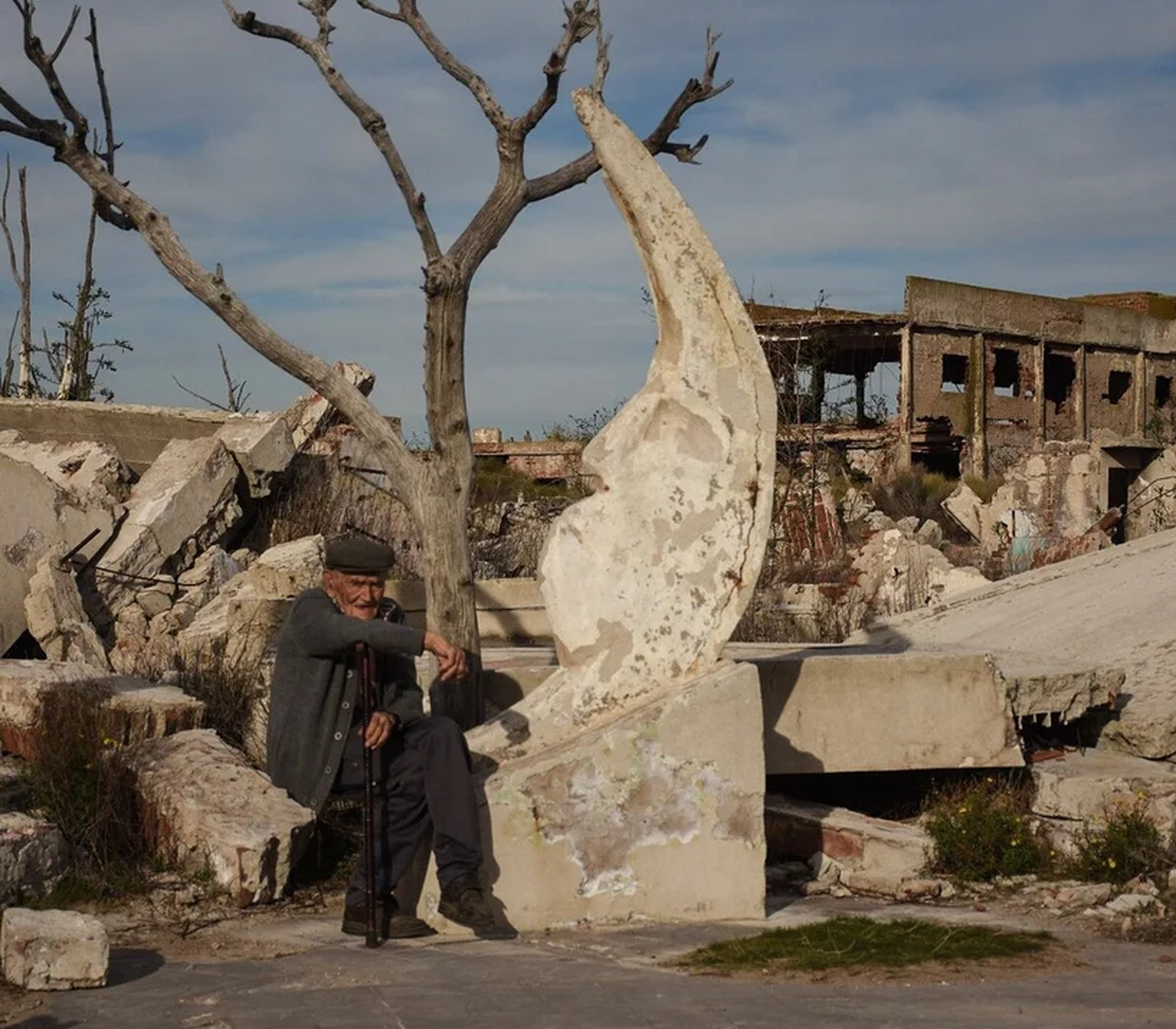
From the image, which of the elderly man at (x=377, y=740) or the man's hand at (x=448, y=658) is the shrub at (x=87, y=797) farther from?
the man's hand at (x=448, y=658)

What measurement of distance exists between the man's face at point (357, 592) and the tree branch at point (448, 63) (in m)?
3.70

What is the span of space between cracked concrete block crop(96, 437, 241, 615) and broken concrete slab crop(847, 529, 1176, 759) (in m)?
5.22

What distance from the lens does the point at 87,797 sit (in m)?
6.66

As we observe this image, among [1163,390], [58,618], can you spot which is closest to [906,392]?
[1163,390]

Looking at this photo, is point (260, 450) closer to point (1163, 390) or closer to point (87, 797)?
point (87, 797)

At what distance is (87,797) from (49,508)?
5461 millimetres

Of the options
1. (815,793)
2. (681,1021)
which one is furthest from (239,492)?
(681,1021)

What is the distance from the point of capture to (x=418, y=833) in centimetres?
570

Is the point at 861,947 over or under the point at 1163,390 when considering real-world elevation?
under

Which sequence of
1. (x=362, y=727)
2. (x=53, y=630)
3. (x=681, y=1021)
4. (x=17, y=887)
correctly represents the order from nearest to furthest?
(x=681, y=1021)
(x=362, y=727)
(x=17, y=887)
(x=53, y=630)

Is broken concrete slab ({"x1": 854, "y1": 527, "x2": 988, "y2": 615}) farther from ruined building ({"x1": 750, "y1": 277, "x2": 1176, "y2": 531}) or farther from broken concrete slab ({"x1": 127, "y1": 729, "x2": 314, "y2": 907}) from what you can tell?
broken concrete slab ({"x1": 127, "y1": 729, "x2": 314, "y2": 907})

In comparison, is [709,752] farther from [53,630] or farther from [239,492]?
[239,492]

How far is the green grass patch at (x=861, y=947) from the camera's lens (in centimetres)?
516

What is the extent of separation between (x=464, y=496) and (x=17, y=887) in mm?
3031
